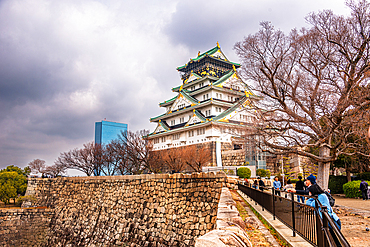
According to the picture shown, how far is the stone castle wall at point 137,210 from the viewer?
11242 mm

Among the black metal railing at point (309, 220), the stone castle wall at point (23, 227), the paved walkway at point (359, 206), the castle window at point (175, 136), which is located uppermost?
the castle window at point (175, 136)

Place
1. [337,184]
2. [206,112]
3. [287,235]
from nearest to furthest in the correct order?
[287,235], [337,184], [206,112]

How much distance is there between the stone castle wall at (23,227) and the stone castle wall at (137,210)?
1240 millimetres

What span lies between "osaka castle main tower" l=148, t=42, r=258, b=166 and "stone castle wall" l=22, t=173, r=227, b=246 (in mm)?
14836

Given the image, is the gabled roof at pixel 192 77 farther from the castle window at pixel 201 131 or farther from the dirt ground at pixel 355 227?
the dirt ground at pixel 355 227

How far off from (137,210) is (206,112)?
24.0 metres

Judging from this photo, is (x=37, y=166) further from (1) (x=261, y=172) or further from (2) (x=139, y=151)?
(1) (x=261, y=172)

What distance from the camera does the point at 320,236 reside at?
4039mm

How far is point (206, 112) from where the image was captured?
3716cm

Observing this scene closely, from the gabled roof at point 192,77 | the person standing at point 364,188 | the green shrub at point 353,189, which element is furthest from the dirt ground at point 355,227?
the gabled roof at point 192,77

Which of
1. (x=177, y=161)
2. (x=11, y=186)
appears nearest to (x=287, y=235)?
(x=177, y=161)

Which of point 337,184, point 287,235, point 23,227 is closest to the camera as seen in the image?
point 287,235

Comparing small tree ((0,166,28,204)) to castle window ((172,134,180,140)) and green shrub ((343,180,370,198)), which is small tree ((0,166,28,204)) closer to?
castle window ((172,134,180,140))

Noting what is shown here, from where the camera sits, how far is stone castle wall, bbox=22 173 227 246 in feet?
36.9
